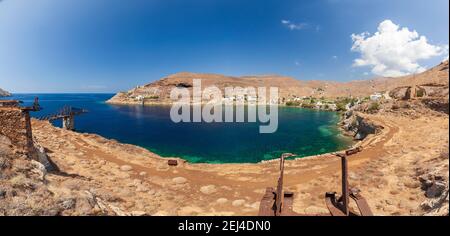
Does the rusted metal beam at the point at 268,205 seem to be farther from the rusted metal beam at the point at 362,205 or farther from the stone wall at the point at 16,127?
the stone wall at the point at 16,127

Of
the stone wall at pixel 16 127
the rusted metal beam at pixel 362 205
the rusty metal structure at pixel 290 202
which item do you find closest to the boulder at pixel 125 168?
the stone wall at pixel 16 127

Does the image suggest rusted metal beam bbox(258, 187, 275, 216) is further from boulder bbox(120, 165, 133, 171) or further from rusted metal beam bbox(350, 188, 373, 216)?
boulder bbox(120, 165, 133, 171)

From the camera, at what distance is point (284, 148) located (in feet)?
125

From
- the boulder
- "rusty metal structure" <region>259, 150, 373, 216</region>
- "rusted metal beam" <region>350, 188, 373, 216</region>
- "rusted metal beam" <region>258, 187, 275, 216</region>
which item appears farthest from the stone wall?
"rusted metal beam" <region>350, 188, 373, 216</region>

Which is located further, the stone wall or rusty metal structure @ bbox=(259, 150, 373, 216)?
the stone wall

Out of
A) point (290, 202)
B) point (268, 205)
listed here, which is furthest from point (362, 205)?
point (268, 205)

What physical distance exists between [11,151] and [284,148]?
33055 mm

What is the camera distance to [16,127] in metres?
13.1

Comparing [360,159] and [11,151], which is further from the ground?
[11,151]

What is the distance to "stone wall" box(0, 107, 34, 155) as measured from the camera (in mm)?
12680

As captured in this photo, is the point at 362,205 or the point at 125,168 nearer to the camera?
the point at 362,205

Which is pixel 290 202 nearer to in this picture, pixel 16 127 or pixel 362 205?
pixel 362 205
